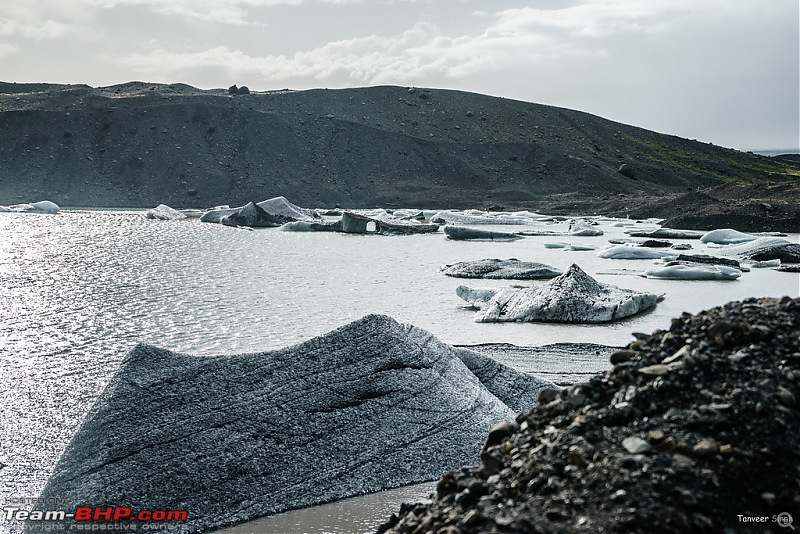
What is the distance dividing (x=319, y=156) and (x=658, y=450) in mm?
53423

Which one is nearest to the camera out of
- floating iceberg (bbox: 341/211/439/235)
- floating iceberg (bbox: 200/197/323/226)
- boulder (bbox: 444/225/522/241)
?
boulder (bbox: 444/225/522/241)

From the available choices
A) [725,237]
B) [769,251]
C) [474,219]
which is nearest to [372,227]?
[474,219]

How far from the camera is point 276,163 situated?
54.0 meters

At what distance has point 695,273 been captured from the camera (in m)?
16.3

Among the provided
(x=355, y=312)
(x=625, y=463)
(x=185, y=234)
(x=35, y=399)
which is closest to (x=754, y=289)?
(x=355, y=312)

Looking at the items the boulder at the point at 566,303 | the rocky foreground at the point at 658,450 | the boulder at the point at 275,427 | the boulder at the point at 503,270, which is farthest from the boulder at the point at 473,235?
the rocky foreground at the point at 658,450

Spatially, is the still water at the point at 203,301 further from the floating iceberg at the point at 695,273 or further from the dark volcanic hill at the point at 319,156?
the dark volcanic hill at the point at 319,156

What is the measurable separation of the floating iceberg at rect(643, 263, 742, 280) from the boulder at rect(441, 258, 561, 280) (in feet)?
6.65

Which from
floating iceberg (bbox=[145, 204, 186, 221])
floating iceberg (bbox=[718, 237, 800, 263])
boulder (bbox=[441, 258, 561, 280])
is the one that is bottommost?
floating iceberg (bbox=[145, 204, 186, 221])

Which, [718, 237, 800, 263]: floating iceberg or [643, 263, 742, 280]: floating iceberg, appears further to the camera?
[718, 237, 800, 263]: floating iceberg

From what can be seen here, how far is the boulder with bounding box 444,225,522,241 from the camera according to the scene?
89.4 ft

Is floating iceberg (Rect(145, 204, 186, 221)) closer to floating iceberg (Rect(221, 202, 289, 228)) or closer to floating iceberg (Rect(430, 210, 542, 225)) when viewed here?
floating iceberg (Rect(221, 202, 289, 228))

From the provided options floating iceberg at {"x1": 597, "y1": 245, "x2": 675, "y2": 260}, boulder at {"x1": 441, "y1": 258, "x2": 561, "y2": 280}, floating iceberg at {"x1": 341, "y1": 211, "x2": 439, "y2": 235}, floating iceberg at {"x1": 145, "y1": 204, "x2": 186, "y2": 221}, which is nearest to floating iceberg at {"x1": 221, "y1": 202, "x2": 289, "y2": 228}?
floating iceberg at {"x1": 341, "y1": 211, "x2": 439, "y2": 235}

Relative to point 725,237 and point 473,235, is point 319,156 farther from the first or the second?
point 725,237
